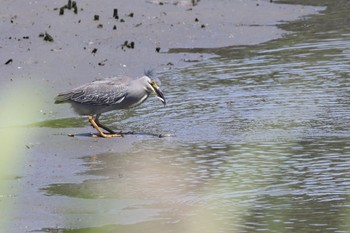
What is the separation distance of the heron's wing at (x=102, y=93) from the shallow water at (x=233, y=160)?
25.7 inches

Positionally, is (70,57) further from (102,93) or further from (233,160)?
(233,160)

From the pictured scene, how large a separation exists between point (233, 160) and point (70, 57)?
21.4 feet

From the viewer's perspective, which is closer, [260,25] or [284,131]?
[284,131]

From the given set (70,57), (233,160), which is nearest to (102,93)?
(233,160)

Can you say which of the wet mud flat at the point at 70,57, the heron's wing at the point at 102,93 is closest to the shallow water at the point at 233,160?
the wet mud flat at the point at 70,57

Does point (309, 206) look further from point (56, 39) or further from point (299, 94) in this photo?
point (56, 39)

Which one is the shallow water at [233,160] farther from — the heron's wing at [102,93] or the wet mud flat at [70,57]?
the heron's wing at [102,93]

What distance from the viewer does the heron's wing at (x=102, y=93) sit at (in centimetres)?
1212

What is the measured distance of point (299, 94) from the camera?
46.7ft

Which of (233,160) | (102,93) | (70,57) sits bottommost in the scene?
(233,160)

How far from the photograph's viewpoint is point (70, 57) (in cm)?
1689

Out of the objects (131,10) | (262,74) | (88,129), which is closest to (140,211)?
(88,129)

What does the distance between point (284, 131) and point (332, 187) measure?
2.53 m

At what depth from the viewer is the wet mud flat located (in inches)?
395
